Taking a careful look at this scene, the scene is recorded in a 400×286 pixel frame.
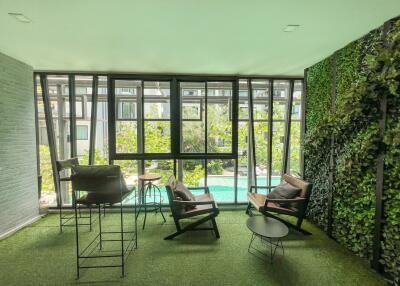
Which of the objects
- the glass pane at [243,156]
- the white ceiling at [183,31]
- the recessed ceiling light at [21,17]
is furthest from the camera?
the glass pane at [243,156]

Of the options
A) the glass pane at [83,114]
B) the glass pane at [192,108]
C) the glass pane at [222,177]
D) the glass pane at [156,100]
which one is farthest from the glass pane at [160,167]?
the glass pane at [83,114]

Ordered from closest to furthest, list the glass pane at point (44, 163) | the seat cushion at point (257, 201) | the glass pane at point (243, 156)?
1. the seat cushion at point (257, 201)
2. the glass pane at point (44, 163)
3. the glass pane at point (243, 156)

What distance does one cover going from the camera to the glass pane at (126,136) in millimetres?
4055

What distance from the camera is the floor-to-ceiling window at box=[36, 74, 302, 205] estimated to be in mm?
4012

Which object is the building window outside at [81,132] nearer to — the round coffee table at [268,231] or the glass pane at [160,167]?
the glass pane at [160,167]

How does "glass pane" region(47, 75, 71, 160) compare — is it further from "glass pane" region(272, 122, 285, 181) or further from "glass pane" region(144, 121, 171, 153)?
"glass pane" region(272, 122, 285, 181)

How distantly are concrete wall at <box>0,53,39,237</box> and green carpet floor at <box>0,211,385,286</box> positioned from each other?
42 cm

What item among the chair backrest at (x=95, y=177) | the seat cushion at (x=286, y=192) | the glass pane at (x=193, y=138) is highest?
→ the glass pane at (x=193, y=138)

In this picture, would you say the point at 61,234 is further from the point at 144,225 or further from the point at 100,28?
the point at 100,28

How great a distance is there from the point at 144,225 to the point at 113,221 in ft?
2.22

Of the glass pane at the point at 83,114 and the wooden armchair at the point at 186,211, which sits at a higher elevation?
the glass pane at the point at 83,114

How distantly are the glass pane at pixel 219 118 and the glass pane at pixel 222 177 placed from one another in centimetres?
30

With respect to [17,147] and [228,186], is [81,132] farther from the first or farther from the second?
[228,186]

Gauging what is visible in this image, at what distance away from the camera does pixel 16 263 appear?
2.50m
